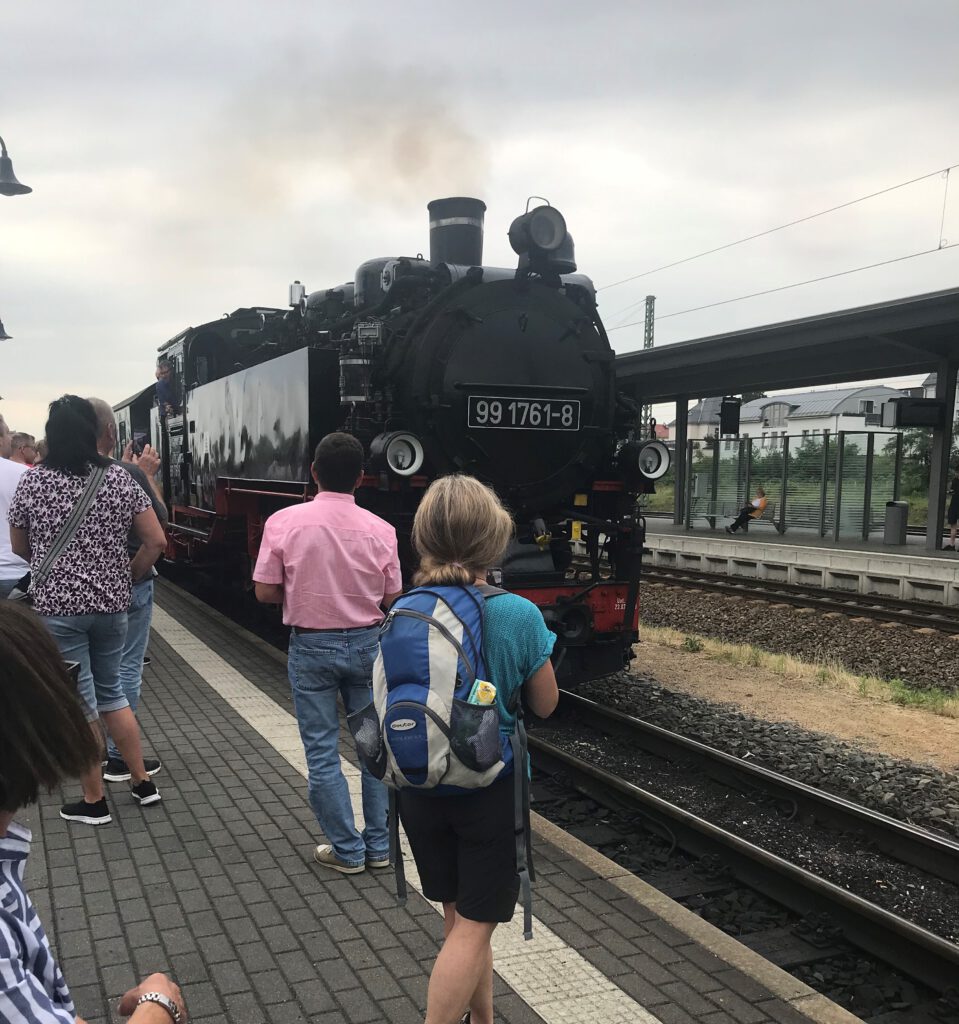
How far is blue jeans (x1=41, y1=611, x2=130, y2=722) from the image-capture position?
149 inches

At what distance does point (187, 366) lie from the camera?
10430 millimetres

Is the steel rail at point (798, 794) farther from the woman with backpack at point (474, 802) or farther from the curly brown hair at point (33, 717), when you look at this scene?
the curly brown hair at point (33, 717)

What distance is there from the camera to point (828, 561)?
14109mm

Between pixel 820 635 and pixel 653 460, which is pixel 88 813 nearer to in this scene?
pixel 653 460

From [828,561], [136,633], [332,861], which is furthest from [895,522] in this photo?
[332,861]

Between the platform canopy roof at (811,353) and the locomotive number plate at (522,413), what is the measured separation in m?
9.38

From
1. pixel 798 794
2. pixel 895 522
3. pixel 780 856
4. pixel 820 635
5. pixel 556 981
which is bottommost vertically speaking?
pixel 820 635

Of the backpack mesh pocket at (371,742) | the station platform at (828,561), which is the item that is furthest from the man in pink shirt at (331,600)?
the station platform at (828,561)

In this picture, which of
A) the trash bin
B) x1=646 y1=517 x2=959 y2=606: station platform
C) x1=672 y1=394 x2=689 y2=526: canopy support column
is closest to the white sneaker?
x1=646 y1=517 x2=959 y2=606: station platform

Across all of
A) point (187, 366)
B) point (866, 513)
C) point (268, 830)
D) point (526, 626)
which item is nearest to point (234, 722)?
point (268, 830)

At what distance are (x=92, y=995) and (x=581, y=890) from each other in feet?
5.69

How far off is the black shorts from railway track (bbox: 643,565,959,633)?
9075 mm

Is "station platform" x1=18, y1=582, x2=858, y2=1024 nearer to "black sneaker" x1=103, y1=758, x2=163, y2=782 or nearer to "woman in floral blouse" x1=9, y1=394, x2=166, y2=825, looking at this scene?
"black sneaker" x1=103, y1=758, x2=163, y2=782

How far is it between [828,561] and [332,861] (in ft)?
39.5
